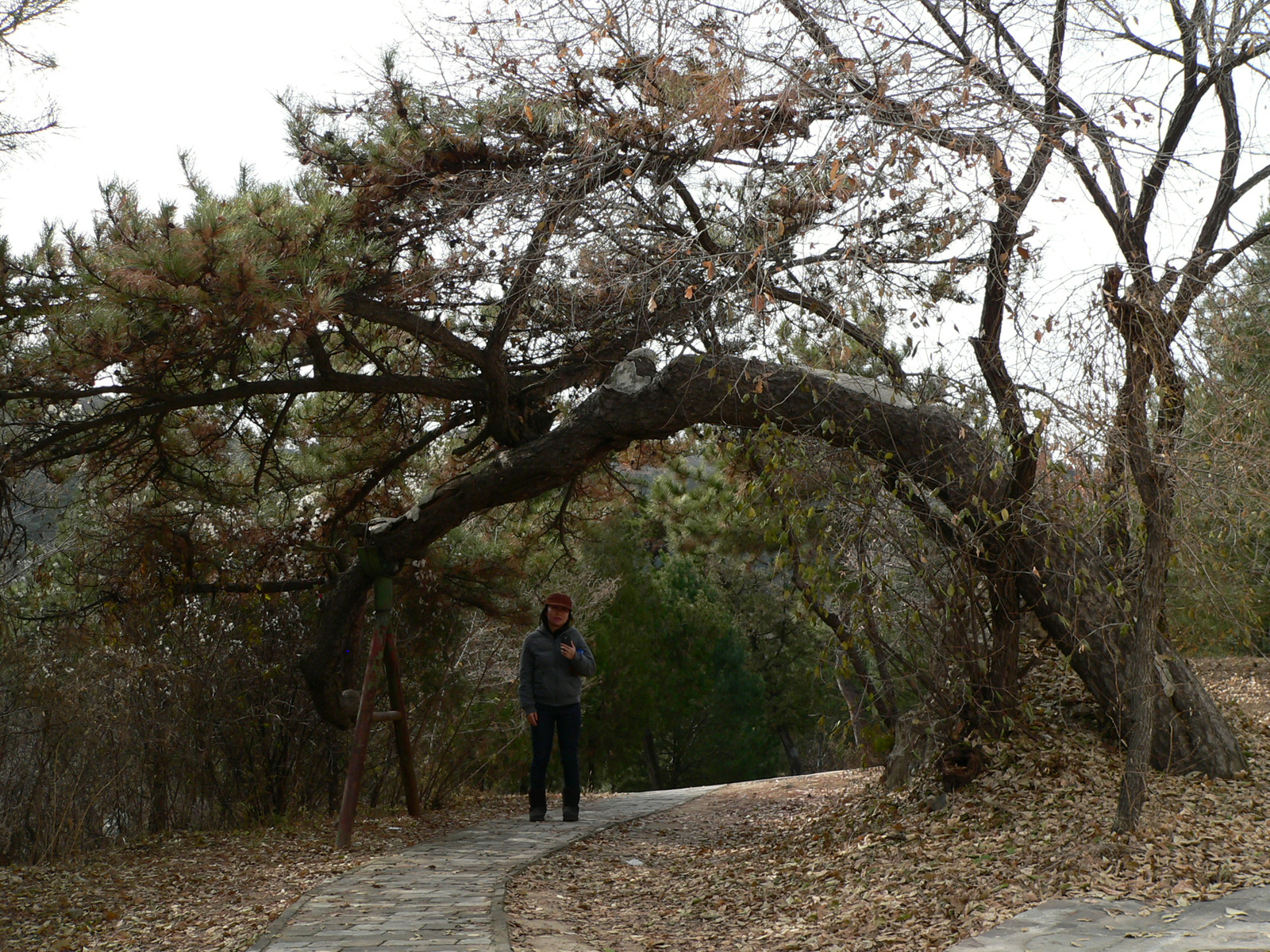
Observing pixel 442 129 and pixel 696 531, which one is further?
pixel 696 531

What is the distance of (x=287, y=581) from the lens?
786cm

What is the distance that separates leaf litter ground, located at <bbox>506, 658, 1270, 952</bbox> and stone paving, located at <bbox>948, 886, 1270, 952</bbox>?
0.11 meters

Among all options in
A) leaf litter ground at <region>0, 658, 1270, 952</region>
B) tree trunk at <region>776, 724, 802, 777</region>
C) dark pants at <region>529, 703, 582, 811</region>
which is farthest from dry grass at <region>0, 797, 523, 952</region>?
tree trunk at <region>776, 724, 802, 777</region>

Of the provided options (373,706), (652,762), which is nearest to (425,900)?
(373,706)

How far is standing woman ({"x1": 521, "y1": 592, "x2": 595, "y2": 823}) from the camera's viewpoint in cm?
670

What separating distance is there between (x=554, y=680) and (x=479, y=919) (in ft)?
8.26

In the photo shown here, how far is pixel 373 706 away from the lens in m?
6.43

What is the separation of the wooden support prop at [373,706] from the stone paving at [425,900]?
50cm

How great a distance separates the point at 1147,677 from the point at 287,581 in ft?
19.7

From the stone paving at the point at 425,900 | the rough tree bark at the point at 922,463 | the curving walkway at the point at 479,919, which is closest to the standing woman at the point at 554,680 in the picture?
the stone paving at the point at 425,900

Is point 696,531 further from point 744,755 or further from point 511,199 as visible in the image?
point 744,755

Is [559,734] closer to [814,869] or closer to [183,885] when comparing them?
[814,869]

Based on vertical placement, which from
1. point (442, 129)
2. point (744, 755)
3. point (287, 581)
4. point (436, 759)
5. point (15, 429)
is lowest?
point (744, 755)

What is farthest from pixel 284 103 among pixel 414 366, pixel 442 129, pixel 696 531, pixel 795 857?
pixel 696 531
